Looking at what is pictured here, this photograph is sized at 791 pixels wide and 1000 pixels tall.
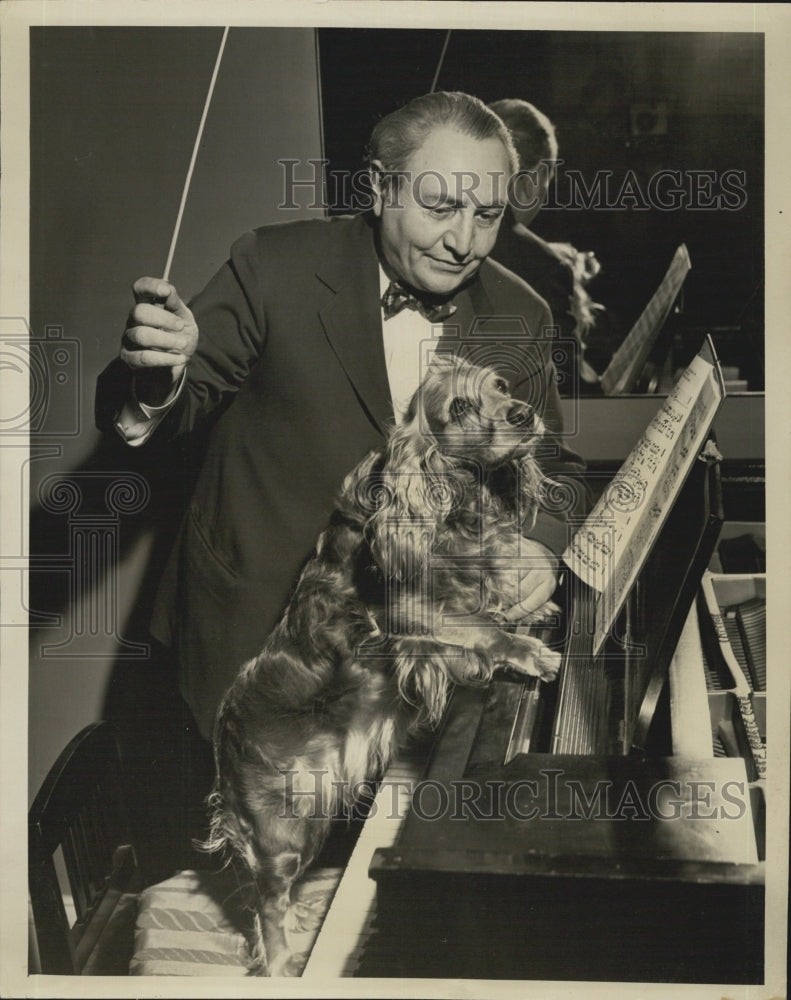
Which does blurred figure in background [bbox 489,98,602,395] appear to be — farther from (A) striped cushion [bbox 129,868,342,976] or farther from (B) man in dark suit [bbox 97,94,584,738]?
(A) striped cushion [bbox 129,868,342,976]

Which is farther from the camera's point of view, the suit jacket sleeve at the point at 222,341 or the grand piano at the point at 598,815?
the suit jacket sleeve at the point at 222,341

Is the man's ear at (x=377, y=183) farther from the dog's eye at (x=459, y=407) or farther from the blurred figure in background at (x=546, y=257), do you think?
the dog's eye at (x=459, y=407)

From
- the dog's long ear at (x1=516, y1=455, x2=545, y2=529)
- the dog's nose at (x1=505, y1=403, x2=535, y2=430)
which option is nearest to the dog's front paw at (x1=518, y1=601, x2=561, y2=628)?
the dog's long ear at (x1=516, y1=455, x2=545, y2=529)

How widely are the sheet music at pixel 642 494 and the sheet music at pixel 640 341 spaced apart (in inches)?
3.8

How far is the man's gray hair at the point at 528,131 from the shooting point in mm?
2025

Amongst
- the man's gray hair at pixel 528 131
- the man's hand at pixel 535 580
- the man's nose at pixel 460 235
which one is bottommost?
the man's hand at pixel 535 580

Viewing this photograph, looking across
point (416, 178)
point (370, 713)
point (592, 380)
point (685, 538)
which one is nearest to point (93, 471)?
point (370, 713)

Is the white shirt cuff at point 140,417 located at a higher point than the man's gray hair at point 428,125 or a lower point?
lower

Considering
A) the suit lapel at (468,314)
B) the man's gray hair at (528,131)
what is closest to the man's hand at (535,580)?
the suit lapel at (468,314)

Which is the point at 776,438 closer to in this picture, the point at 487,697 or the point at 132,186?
the point at 487,697

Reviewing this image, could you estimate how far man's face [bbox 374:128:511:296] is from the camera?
2.01 metres

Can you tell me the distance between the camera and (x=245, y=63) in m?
2.05

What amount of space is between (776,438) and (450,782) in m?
1.00

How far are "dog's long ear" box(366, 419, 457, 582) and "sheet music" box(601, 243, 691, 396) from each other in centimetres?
39
